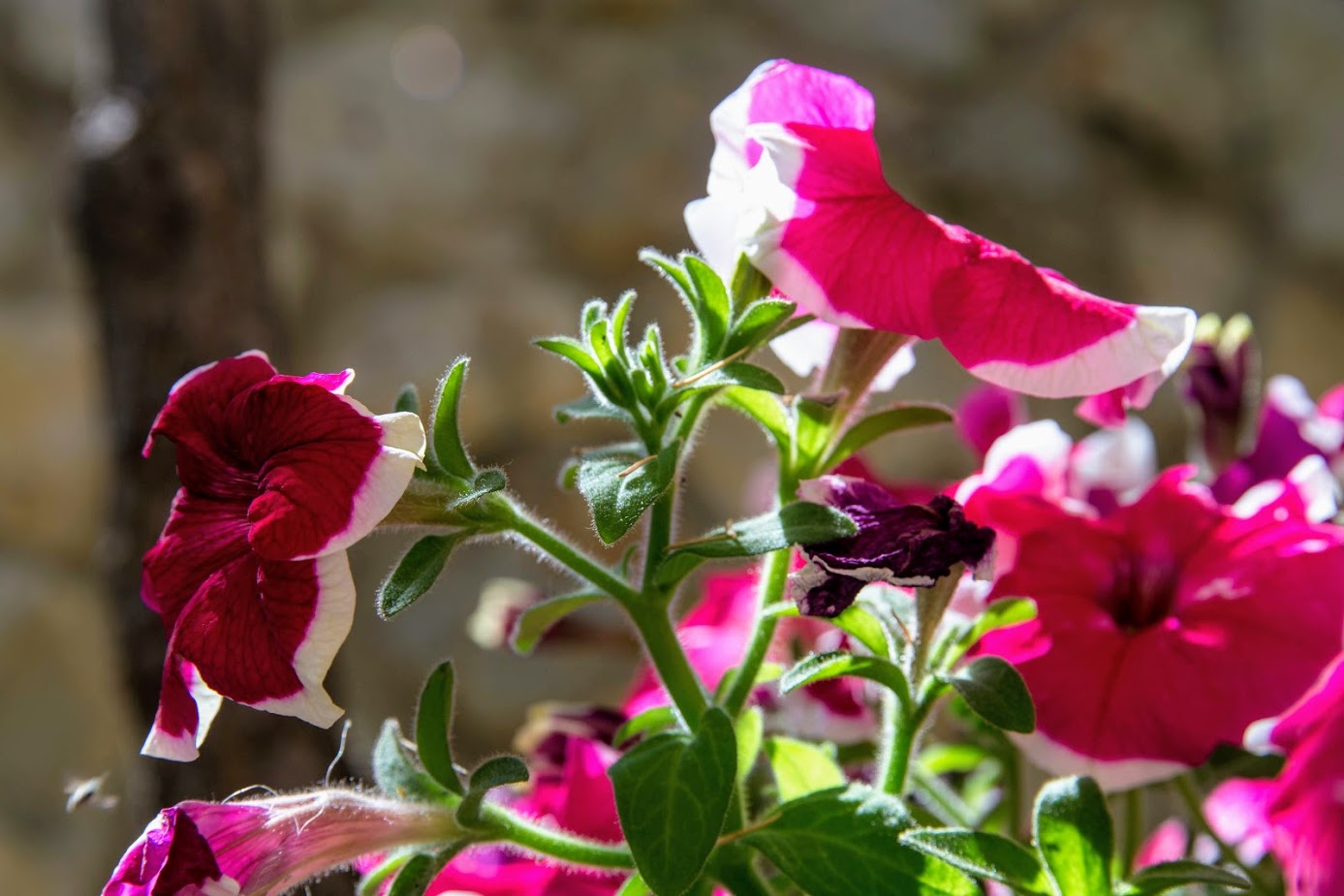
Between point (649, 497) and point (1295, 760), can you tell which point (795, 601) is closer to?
point (649, 497)

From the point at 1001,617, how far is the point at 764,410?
0.10m

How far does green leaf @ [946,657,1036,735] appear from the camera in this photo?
0.34 meters

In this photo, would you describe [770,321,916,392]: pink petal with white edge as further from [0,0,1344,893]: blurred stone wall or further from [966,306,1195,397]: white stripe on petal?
[0,0,1344,893]: blurred stone wall

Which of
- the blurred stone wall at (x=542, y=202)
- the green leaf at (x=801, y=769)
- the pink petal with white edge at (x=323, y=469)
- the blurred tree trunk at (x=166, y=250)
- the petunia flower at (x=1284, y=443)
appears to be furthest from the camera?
the blurred stone wall at (x=542, y=202)

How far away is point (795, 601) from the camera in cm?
34

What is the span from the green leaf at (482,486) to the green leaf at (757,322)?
71 mm

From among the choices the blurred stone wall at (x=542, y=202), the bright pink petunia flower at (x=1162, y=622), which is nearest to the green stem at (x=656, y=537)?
the bright pink petunia flower at (x=1162, y=622)

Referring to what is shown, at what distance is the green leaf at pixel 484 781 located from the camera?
350 mm

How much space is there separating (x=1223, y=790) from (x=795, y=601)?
0.96 feet

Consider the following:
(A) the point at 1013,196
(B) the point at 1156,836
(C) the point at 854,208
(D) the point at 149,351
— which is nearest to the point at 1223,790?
(B) the point at 1156,836

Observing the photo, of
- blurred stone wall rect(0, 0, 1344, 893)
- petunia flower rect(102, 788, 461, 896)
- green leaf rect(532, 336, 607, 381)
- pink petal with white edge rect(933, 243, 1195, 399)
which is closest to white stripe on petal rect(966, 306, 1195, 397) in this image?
pink petal with white edge rect(933, 243, 1195, 399)

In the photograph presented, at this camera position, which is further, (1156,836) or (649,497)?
(1156,836)

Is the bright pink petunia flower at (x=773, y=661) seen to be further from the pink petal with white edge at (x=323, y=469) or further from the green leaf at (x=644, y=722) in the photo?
the pink petal with white edge at (x=323, y=469)

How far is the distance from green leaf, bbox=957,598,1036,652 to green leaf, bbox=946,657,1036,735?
3 cm
